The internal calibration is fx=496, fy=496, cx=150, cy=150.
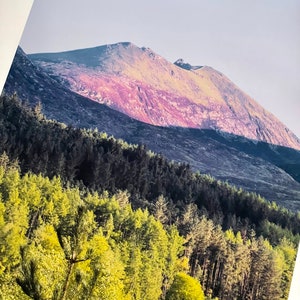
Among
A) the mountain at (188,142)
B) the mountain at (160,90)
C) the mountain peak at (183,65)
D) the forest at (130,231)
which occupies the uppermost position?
the mountain peak at (183,65)

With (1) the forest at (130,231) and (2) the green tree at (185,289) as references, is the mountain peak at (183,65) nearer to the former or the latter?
(1) the forest at (130,231)

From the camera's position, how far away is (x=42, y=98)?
21.8 feet

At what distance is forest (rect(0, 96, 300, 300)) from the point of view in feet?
10.1

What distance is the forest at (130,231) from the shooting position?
3068 millimetres

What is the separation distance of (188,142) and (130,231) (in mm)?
1740

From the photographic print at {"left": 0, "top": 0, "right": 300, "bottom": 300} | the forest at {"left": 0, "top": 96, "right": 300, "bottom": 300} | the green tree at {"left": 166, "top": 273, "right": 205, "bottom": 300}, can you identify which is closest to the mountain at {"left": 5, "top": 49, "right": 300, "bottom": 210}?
the photographic print at {"left": 0, "top": 0, "right": 300, "bottom": 300}

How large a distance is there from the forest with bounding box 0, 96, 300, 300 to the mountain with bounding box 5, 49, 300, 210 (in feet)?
0.50

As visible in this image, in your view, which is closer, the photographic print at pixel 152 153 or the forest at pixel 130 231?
the forest at pixel 130 231

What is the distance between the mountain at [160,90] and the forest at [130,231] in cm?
55

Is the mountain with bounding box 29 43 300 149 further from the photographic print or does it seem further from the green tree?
the green tree

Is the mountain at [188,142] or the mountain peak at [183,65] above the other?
the mountain peak at [183,65]

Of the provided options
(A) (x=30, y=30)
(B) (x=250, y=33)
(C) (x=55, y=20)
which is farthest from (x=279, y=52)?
Answer: (A) (x=30, y=30)

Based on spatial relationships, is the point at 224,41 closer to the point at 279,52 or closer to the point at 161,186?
the point at 279,52

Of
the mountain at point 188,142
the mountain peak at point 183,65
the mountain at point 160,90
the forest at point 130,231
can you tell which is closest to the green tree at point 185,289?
the forest at point 130,231
